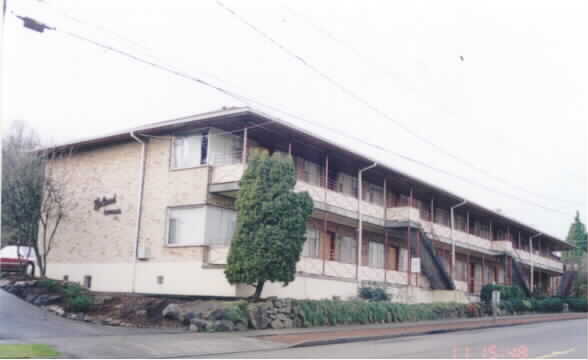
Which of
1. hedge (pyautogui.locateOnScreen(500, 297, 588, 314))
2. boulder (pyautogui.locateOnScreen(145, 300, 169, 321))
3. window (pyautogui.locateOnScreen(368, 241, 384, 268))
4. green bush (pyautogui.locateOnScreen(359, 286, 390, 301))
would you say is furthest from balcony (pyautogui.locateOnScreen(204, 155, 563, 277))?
boulder (pyautogui.locateOnScreen(145, 300, 169, 321))


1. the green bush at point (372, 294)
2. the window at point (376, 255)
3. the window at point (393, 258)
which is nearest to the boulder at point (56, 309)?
the green bush at point (372, 294)

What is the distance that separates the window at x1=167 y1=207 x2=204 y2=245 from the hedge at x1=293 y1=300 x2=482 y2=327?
15.3 ft

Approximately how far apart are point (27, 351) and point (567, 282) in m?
51.3

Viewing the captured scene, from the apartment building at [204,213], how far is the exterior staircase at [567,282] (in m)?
26.9

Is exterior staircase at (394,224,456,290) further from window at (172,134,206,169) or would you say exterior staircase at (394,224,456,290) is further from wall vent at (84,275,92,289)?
wall vent at (84,275,92,289)

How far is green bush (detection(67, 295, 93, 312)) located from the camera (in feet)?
64.2

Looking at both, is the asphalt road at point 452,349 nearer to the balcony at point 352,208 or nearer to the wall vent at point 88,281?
the balcony at point 352,208

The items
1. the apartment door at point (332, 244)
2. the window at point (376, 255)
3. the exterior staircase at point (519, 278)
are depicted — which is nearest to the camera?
the apartment door at point (332, 244)

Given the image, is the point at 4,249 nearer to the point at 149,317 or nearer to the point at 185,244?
the point at 185,244

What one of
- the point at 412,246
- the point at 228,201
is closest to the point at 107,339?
the point at 228,201

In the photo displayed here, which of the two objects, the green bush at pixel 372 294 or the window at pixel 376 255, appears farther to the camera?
the window at pixel 376 255

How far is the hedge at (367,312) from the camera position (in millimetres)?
21000
